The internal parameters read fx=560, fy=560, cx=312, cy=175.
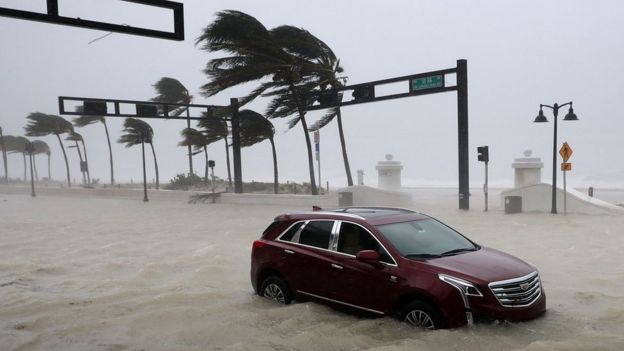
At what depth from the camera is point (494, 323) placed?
5.66 metres

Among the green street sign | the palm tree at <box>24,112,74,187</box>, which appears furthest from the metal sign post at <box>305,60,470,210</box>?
the palm tree at <box>24,112,74,187</box>

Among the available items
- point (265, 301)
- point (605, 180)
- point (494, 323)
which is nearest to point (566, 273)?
point (494, 323)

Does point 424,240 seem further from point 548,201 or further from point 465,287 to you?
point 548,201

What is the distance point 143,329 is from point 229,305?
132 cm

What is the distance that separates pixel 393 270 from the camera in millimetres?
6047

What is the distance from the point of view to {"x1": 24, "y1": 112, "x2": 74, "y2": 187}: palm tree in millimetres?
55000

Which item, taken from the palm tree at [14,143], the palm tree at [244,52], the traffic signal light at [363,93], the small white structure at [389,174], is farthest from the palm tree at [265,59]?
the palm tree at [14,143]

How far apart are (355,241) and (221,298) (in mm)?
2715

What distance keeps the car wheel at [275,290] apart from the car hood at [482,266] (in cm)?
215

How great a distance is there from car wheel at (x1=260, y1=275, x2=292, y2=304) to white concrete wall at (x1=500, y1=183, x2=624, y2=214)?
1345 cm

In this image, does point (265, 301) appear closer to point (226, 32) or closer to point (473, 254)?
point (473, 254)

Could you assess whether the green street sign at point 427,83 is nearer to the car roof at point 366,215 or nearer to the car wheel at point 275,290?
the car roof at point 366,215

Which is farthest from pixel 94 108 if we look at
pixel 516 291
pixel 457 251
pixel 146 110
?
pixel 516 291

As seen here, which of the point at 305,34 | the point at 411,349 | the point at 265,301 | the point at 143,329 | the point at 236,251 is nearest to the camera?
the point at 411,349
